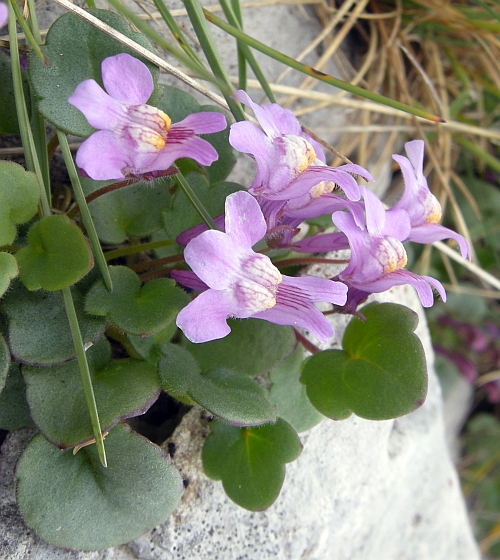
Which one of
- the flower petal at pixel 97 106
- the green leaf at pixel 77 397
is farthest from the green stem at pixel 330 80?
the green leaf at pixel 77 397

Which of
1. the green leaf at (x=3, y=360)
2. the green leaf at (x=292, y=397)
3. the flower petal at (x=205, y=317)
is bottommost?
the green leaf at (x=292, y=397)

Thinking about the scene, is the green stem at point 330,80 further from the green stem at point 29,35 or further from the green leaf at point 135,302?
the green leaf at point 135,302

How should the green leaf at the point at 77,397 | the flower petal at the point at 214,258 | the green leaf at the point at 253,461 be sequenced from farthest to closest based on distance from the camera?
the green leaf at the point at 253,461
the green leaf at the point at 77,397
the flower petal at the point at 214,258

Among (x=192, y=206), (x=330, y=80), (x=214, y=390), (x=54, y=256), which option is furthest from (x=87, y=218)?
(x=330, y=80)

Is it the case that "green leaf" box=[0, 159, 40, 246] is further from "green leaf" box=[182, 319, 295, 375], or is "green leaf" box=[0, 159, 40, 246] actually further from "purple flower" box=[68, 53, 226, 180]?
"green leaf" box=[182, 319, 295, 375]

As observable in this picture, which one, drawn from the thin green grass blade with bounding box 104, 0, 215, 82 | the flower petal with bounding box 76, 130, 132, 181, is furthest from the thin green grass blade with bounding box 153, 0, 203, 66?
the flower petal with bounding box 76, 130, 132, 181

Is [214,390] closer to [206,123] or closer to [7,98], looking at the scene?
[206,123]
